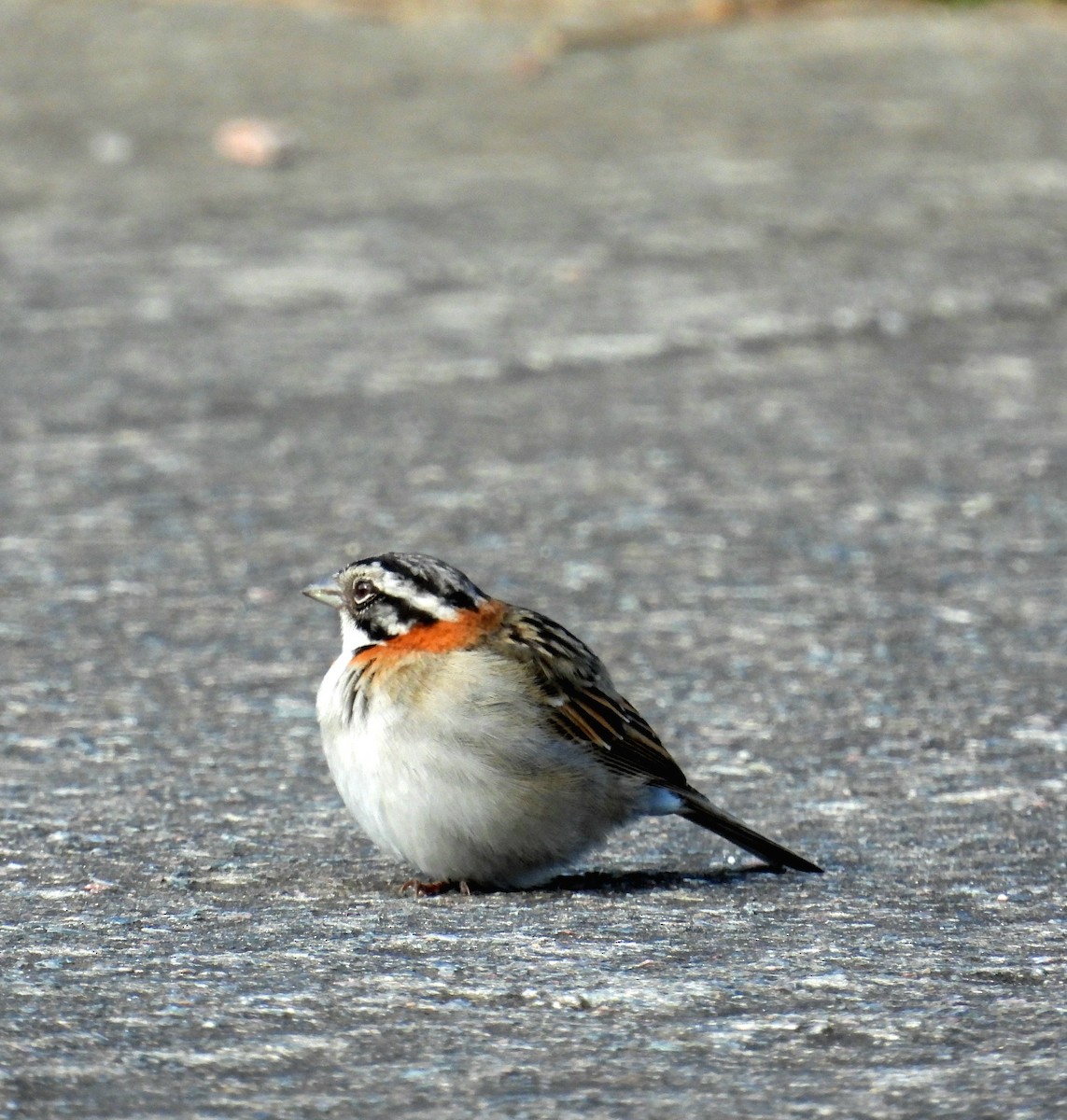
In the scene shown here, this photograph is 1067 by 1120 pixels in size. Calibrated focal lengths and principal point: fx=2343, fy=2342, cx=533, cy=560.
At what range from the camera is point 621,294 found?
9.27 m

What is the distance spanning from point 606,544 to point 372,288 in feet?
10.0

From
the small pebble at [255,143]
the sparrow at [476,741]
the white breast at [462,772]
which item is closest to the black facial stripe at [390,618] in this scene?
the sparrow at [476,741]

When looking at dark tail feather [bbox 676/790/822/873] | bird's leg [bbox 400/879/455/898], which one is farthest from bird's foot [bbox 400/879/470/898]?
dark tail feather [bbox 676/790/822/873]

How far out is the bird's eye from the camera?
4414mm

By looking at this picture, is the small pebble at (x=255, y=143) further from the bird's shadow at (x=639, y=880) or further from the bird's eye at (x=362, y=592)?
the bird's shadow at (x=639, y=880)

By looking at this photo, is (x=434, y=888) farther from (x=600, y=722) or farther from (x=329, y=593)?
(x=329, y=593)

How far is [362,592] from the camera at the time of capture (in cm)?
443

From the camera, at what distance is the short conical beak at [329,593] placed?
4.51m

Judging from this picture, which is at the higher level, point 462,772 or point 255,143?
point 255,143

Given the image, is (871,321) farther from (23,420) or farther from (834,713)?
(834,713)

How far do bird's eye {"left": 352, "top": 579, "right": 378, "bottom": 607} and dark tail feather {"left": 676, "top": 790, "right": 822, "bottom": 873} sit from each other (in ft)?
2.24

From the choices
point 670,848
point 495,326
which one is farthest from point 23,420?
point 670,848

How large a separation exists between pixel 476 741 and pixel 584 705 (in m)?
0.28

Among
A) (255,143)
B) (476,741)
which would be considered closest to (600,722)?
(476,741)
